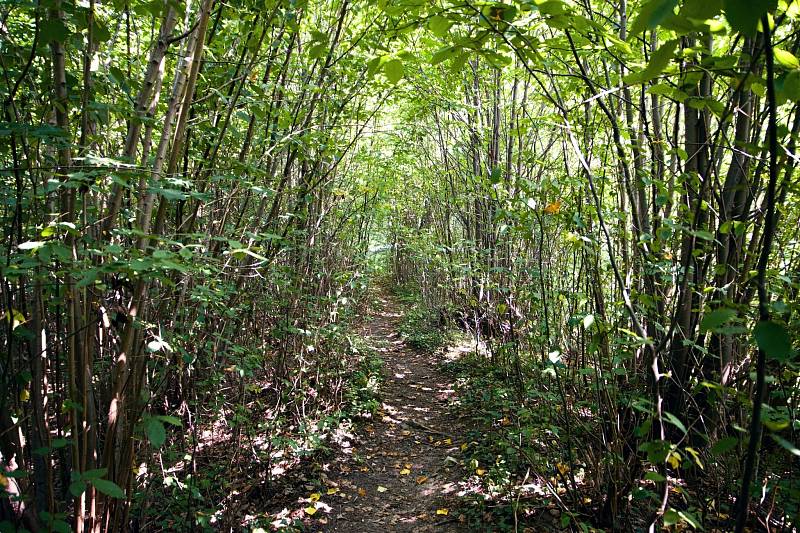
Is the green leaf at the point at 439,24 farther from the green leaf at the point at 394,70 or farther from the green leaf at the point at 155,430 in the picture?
the green leaf at the point at 155,430

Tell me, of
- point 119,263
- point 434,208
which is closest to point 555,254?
point 119,263

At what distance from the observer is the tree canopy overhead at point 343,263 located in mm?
1514

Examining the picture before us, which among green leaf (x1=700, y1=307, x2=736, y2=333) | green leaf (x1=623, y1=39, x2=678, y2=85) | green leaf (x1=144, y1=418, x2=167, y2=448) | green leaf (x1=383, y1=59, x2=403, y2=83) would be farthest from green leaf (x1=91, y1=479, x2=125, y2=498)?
green leaf (x1=623, y1=39, x2=678, y2=85)

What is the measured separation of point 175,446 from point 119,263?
2.73m

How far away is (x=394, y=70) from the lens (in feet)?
4.89

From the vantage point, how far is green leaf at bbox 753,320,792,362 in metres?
0.82

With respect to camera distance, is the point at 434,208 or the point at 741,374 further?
the point at 434,208

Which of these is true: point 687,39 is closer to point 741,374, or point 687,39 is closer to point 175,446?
point 741,374

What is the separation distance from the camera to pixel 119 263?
55.2 inches

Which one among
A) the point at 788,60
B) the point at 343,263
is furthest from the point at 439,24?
the point at 343,263

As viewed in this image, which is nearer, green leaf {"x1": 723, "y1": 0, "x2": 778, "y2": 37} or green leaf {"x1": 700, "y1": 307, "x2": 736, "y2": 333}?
green leaf {"x1": 723, "y1": 0, "x2": 778, "y2": 37}

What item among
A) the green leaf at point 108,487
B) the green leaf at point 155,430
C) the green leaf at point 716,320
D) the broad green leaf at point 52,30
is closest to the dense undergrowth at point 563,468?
the green leaf at point 716,320

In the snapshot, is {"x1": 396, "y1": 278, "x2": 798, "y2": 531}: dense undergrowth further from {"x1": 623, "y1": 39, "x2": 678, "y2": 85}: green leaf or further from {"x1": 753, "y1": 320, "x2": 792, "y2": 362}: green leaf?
{"x1": 623, "y1": 39, "x2": 678, "y2": 85}: green leaf

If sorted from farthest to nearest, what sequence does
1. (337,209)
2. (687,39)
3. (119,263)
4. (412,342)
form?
1. (412,342)
2. (337,209)
3. (687,39)
4. (119,263)
